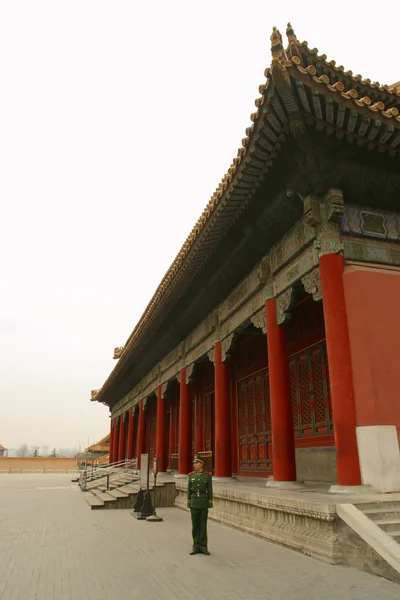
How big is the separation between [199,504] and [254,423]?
658cm

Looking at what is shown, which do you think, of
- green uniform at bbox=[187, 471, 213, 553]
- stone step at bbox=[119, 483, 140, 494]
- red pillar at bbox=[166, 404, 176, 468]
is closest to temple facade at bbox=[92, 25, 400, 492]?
green uniform at bbox=[187, 471, 213, 553]

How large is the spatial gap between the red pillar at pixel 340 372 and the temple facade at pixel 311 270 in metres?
0.02

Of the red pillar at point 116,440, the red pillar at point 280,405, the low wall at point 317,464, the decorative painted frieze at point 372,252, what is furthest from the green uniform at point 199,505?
the red pillar at point 116,440

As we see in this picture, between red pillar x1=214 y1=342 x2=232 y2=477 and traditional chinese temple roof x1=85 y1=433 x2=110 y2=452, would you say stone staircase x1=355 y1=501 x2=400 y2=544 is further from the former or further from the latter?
traditional chinese temple roof x1=85 y1=433 x2=110 y2=452

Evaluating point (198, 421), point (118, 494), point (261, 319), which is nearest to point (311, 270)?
point (261, 319)

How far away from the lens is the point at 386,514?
5.23m

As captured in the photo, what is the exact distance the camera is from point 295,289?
8125 millimetres

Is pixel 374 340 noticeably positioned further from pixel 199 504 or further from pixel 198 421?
pixel 198 421

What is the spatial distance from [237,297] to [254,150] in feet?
14.4

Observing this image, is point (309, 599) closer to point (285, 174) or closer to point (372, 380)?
point (372, 380)

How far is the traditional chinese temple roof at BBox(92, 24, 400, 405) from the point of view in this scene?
5.66m

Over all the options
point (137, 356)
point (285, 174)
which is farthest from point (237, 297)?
point (137, 356)

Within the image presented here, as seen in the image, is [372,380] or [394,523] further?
[372,380]

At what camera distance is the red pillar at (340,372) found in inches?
241
